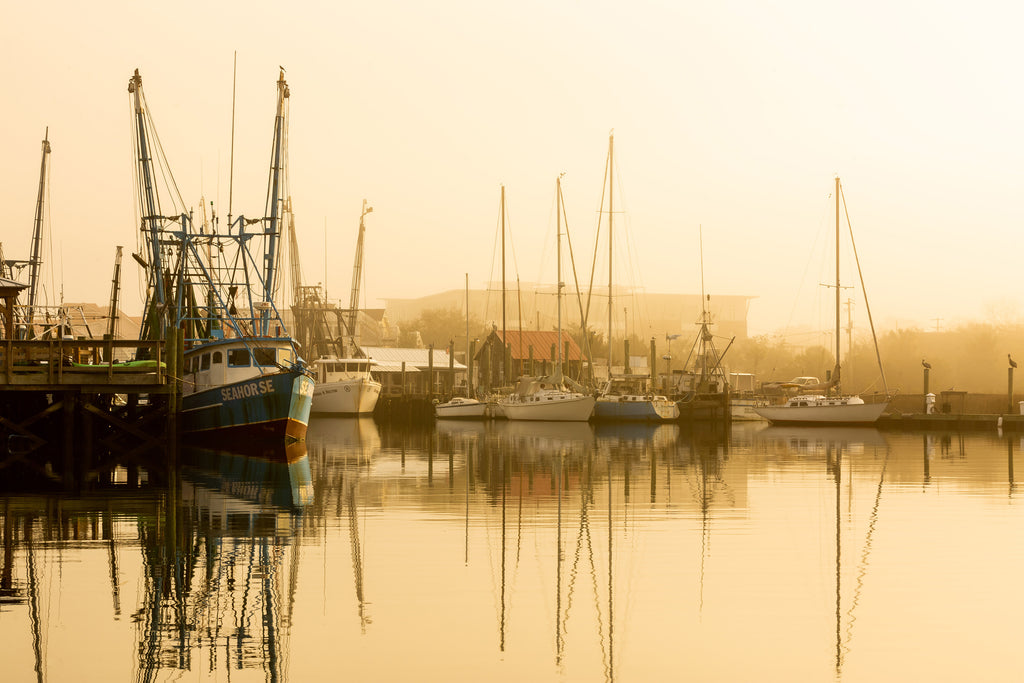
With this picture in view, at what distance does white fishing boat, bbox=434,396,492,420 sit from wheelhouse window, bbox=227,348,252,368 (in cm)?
4339

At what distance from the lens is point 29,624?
12.3m

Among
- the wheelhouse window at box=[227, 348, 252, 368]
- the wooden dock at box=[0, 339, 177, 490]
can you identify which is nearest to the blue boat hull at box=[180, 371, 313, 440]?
the wheelhouse window at box=[227, 348, 252, 368]

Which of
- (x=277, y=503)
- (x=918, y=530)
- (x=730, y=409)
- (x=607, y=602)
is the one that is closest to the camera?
(x=607, y=602)

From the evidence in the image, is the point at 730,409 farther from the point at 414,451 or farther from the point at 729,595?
the point at 729,595

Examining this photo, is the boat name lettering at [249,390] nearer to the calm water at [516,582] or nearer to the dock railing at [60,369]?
the dock railing at [60,369]

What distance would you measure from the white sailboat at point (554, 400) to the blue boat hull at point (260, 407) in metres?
33.3

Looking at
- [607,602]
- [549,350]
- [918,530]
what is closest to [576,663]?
[607,602]

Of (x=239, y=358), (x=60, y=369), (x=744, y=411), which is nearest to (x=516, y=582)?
(x=60, y=369)

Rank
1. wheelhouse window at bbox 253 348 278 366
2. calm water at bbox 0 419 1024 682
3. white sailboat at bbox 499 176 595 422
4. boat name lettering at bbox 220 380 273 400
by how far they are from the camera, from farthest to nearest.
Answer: white sailboat at bbox 499 176 595 422 → wheelhouse window at bbox 253 348 278 366 → boat name lettering at bbox 220 380 273 400 → calm water at bbox 0 419 1024 682

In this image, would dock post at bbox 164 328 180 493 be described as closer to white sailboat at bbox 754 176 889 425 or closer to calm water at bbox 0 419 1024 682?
calm water at bbox 0 419 1024 682

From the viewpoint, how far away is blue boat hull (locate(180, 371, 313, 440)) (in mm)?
41844

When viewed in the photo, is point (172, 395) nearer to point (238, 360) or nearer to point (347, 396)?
point (238, 360)

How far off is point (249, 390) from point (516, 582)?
28.2 metres

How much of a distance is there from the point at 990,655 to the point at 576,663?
3672 millimetres
